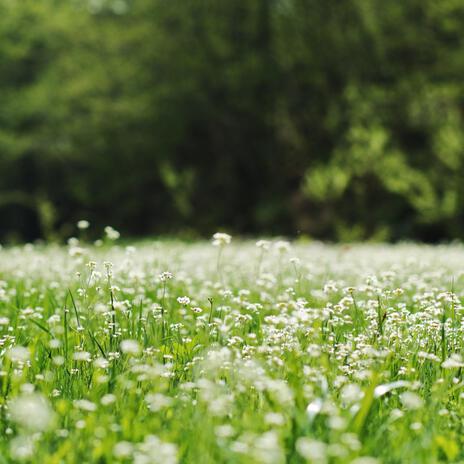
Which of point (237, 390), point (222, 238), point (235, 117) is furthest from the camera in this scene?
point (235, 117)

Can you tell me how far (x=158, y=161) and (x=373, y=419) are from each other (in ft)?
83.1

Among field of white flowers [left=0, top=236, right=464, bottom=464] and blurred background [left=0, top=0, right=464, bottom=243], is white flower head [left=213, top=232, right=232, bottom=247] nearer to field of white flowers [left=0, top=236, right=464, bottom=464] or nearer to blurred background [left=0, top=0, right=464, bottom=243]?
field of white flowers [left=0, top=236, right=464, bottom=464]

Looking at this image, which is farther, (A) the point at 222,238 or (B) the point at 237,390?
(A) the point at 222,238

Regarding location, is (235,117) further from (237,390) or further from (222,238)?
A: (237,390)

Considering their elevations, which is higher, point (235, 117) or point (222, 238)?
point (235, 117)

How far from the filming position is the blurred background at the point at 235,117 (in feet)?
69.8

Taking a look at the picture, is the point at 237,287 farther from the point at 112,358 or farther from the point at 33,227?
the point at 33,227

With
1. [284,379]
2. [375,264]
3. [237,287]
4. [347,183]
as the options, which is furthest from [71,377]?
[347,183]

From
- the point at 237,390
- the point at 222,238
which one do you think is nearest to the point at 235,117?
the point at 222,238

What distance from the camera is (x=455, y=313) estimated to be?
16.7ft

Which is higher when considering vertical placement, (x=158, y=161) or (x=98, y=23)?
(x=98, y=23)

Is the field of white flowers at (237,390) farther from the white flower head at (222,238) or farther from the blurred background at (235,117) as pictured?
the blurred background at (235,117)

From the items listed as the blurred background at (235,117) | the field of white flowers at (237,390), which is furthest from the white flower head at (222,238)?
the blurred background at (235,117)

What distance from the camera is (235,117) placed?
26.5m
